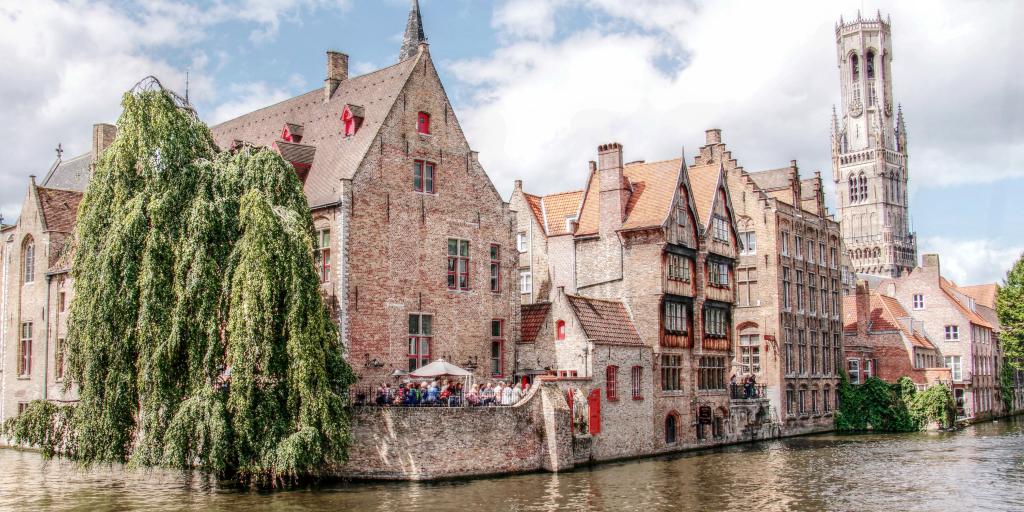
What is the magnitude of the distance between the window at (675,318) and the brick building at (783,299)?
9.95m

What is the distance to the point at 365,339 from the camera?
109 feet

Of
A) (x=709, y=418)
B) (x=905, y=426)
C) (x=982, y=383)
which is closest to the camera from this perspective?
(x=709, y=418)

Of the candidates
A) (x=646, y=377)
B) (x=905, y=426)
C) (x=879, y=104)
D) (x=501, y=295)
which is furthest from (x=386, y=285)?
(x=879, y=104)

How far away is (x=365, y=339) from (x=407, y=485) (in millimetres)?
6440

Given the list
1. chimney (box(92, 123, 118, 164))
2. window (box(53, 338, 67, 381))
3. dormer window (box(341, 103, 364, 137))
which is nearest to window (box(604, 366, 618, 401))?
dormer window (box(341, 103, 364, 137))

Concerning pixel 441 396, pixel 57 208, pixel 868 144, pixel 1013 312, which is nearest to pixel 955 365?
pixel 1013 312

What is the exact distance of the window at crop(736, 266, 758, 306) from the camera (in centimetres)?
5134

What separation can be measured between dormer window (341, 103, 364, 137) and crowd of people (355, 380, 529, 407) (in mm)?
9415

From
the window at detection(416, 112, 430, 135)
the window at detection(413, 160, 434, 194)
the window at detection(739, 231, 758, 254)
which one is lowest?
the window at detection(739, 231, 758, 254)

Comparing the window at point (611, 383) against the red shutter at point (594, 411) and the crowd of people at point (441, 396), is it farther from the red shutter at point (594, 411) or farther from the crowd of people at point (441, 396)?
the crowd of people at point (441, 396)

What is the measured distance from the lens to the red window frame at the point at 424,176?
35.9 m

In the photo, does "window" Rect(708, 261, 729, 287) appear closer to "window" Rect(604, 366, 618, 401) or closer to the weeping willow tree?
"window" Rect(604, 366, 618, 401)

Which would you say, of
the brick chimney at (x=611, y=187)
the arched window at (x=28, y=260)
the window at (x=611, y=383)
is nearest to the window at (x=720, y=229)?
the brick chimney at (x=611, y=187)

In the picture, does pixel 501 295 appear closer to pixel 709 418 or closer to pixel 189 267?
pixel 709 418
